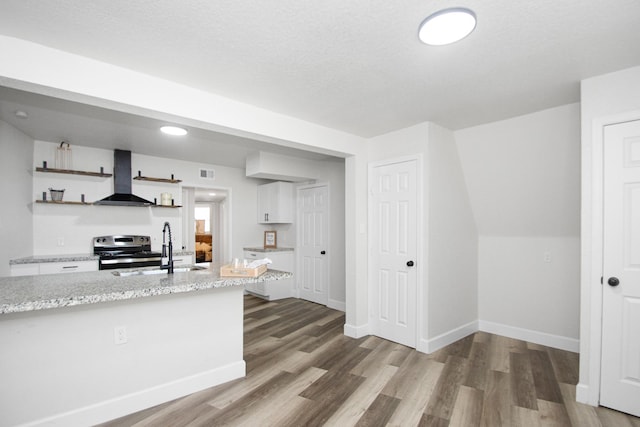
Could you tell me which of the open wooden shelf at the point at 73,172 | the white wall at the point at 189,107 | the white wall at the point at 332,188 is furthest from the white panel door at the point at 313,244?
the open wooden shelf at the point at 73,172

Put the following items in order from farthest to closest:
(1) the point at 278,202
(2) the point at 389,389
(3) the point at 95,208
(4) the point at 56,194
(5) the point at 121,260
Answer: (1) the point at 278,202 < (3) the point at 95,208 < (5) the point at 121,260 < (4) the point at 56,194 < (2) the point at 389,389

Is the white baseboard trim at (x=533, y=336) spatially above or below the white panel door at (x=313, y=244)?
below

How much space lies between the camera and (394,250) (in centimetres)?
370

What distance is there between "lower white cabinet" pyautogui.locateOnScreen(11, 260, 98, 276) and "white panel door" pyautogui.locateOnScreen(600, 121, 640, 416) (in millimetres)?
5400

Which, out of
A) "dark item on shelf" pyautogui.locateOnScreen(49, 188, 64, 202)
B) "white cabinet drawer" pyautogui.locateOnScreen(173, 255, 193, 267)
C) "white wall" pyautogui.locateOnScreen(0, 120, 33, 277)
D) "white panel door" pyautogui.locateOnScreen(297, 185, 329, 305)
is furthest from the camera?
"white panel door" pyautogui.locateOnScreen(297, 185, 329, 305)

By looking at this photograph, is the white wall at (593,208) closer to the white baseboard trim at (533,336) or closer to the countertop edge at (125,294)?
the white baseboard trim at (533,336)

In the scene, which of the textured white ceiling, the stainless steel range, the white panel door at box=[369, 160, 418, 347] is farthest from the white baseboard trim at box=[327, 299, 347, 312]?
the textured white ceiling

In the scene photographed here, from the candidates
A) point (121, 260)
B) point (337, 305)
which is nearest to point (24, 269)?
point (121, 260)

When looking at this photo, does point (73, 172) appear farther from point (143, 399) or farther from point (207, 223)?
point (207, 223)

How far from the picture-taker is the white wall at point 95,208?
13.7 feet

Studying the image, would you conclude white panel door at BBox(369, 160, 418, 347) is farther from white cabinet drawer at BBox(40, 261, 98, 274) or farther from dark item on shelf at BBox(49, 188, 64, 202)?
dark item on shelf at BBox(49, 188, 64, 202)

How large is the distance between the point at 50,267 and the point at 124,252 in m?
0.89

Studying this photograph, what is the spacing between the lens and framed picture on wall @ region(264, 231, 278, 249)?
20.7 feet

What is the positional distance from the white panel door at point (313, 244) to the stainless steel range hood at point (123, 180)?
2483 millimetres
